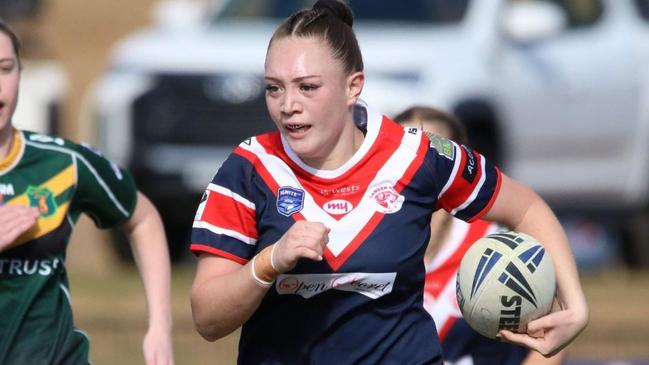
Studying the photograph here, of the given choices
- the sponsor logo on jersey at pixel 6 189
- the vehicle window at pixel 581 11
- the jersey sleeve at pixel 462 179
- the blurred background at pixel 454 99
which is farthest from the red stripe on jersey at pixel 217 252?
the vehicle window at pixel 581 11

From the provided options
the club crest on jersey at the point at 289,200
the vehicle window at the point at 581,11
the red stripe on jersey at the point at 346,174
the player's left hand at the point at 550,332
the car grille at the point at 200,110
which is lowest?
the car grille at the point at 200,110

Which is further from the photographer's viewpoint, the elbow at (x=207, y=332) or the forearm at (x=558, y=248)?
the forearm at (x=558, y=248)

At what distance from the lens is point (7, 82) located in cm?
485

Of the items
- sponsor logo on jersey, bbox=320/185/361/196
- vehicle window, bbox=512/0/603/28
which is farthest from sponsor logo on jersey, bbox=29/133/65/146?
vehicle window, bbox=512/0/603/28

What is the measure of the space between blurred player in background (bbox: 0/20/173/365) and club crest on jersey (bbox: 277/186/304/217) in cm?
89

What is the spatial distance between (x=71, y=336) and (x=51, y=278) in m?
0.19

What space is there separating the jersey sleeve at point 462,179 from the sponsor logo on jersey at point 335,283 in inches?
12.9

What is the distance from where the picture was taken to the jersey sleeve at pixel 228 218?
4.32 m

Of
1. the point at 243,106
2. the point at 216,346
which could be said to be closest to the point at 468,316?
the point at 216,346

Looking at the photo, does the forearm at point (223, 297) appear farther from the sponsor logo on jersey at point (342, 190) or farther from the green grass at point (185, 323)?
the green grass at point (185, 323)

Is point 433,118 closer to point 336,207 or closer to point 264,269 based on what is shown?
point 336,207

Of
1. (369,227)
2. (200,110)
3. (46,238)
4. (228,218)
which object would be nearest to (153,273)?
(46,238)

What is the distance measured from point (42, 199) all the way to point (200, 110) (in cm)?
629

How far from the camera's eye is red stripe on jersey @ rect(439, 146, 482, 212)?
15.1ft
